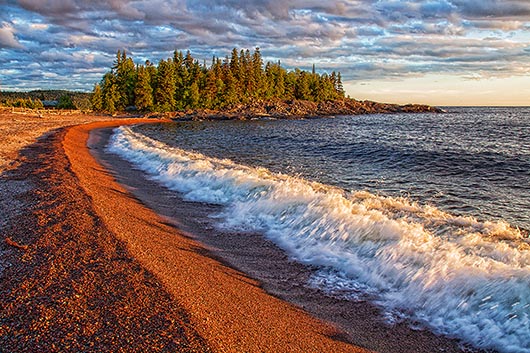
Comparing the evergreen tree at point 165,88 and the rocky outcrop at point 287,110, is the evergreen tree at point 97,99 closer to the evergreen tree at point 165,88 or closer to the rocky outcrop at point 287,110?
the evergreen tree at point 165,88

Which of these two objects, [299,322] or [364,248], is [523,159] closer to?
[364,248]

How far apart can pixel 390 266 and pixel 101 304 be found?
4.54 m

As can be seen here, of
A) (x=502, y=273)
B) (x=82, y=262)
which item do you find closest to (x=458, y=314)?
(x=502, y=273)

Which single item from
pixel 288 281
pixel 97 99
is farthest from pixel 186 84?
pixel 288 281

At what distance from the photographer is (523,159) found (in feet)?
76.3

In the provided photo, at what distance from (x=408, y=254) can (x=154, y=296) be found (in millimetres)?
4303

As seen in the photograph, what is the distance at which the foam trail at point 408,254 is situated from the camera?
5215 millimetres

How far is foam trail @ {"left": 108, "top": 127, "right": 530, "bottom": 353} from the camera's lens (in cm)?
521

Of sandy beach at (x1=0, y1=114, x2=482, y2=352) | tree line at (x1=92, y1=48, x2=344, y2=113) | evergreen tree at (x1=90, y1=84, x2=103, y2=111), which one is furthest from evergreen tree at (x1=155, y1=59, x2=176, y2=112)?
sandy beach at (x1=0, y1=114, x2=482, y2=352)

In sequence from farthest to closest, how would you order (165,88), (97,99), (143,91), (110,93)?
(165,88) < (143,91) < (110,93) < (97,99)

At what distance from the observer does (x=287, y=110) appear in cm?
9819

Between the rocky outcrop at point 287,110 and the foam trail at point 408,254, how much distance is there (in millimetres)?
68758

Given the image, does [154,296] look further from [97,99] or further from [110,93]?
[110,93]

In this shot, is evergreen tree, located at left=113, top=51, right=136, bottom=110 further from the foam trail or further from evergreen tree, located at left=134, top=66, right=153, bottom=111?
the foam trail
